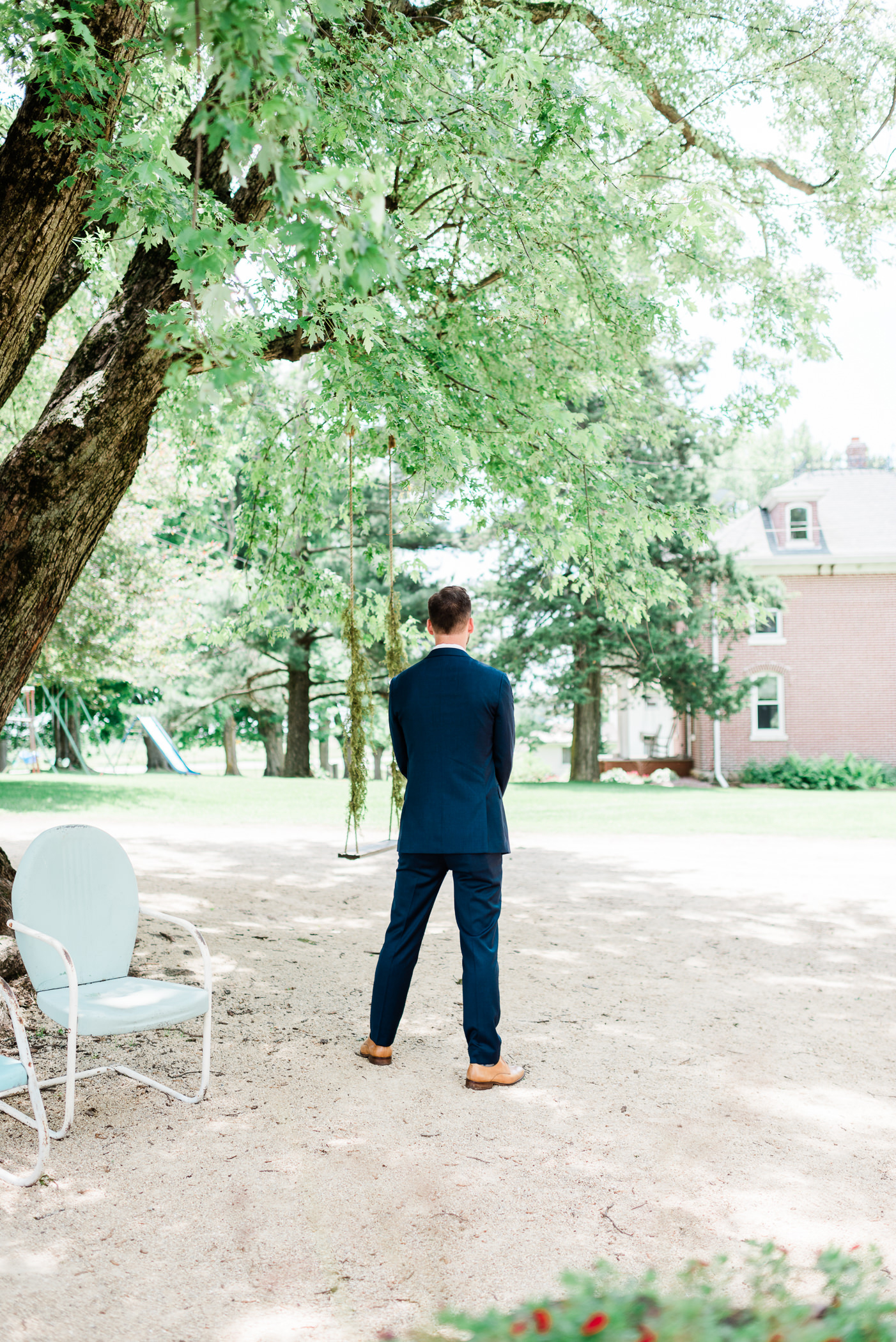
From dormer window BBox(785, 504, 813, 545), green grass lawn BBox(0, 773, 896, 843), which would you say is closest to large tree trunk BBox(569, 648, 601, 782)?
green grass lawn BBox(0, 773, 896, 843)

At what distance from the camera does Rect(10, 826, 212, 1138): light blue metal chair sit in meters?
3.75

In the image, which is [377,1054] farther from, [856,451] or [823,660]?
[856,451]

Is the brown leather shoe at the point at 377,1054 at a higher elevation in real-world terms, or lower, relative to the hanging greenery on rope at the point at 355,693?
lower

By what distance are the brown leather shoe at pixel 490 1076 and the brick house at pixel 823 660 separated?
23.1 metres

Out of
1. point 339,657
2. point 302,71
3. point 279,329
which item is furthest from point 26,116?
point 339,657

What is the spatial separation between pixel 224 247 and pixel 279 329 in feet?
11.4

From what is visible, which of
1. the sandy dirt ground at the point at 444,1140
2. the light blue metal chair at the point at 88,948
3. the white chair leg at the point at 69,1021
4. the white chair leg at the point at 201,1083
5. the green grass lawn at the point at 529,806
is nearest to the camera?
the sandy dirt ground at the point at 444,1140

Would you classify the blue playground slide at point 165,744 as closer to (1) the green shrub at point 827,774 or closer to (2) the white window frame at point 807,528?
(1) the green shrub at point 827,774

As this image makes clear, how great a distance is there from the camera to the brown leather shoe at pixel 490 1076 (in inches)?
171

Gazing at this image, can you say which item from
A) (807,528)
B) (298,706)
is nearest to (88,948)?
(298,706)

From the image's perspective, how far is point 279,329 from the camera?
6.28m

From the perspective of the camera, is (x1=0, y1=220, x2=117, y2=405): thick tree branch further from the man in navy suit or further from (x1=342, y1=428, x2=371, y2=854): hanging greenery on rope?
the man in navy suit

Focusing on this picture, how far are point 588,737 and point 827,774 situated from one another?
5.96m

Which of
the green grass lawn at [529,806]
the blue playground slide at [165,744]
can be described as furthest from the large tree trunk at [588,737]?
the blue playground slide at [165,744]
